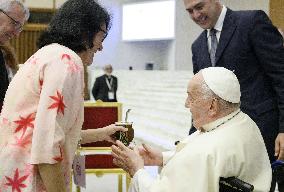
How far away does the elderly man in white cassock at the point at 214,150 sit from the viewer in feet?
5.07

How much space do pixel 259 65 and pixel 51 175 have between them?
1268 mm

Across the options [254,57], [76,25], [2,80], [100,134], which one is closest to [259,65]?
[254,57]

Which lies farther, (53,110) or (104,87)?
(104,87)

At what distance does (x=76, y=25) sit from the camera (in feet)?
5.02

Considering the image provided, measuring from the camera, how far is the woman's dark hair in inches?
60.3

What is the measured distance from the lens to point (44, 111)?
138 centimetres

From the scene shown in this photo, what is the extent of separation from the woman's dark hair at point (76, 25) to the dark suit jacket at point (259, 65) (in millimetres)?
923

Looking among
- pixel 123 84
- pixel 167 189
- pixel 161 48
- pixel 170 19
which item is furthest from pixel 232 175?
pixel 161 48

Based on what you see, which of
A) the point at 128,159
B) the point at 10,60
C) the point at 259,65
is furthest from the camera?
the point at 10,60

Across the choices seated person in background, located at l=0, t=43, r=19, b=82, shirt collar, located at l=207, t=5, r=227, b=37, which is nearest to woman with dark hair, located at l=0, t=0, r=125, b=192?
shirt collar, located at l=207, t=5, r=227, b=37

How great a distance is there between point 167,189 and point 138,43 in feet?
54.8

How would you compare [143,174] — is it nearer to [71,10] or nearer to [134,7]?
[71,10]

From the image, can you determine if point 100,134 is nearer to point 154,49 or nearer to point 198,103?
point 198,103

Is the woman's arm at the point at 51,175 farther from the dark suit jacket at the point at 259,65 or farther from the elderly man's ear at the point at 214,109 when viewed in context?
the dark suit jacket at the point at 259,65
